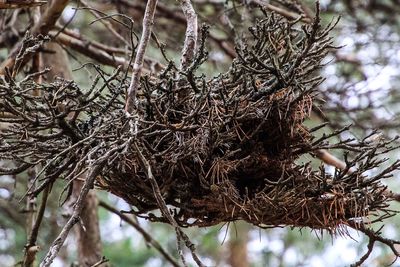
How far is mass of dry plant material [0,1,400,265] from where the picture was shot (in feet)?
3.44

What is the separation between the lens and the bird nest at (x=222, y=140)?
105cm

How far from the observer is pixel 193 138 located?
3.53 feet

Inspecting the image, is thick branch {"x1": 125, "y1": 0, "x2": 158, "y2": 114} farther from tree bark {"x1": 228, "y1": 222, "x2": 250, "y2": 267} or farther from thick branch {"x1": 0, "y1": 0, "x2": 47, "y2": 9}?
tree bark {"x1": 228, "y1": 222, "x2": 250, "y2": 267}

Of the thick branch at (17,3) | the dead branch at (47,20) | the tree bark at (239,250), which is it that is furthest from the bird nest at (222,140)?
the tree bark at (239,250)

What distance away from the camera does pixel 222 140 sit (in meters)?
1.08

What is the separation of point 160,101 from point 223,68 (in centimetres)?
179

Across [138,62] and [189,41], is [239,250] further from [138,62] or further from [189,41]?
[138,62]

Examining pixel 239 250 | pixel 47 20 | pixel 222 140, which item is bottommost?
pixel 222 140

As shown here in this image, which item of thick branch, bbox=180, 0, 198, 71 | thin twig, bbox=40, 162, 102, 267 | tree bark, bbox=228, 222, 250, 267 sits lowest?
thin twig, bbox=40, 162, 102, 267

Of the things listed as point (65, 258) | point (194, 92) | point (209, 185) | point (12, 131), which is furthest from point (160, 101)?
point (65, 258)

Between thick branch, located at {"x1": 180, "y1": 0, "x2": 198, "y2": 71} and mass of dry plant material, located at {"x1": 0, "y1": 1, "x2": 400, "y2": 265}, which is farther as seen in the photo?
thick branch, located at {"x1": 180, "y1": 0, "x2": 198, "y2": 71}

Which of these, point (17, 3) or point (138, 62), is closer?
point (138, 62)

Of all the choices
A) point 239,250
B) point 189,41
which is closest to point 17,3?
point 189,41

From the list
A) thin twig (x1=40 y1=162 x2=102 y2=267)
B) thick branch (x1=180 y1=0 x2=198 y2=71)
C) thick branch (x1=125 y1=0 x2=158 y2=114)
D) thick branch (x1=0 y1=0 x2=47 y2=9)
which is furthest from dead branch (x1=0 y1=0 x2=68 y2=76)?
thin twig (x1=40 y1=162 x2=102 y2=267)
